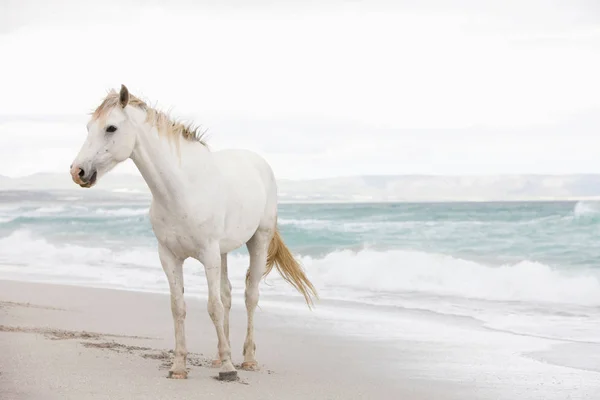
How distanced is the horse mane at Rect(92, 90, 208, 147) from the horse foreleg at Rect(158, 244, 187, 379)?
0.72 m

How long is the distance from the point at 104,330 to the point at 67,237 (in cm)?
1828

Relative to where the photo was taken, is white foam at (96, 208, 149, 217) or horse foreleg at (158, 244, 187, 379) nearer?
horse foreleg at (158, 244, 187, 379)

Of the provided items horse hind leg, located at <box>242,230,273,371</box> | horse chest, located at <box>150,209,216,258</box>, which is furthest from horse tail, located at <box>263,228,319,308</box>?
horse chest, located at <box>150,209,216,258</box>

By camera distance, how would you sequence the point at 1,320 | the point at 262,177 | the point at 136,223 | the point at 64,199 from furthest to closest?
the point at 64,199 < the point at 136,223 < the point at 1,320 < the point at 262,177

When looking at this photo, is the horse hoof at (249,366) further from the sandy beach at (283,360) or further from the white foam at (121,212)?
the white foam at (121,212)

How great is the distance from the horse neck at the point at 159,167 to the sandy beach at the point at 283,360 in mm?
1105

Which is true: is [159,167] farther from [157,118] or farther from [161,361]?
[161,361]

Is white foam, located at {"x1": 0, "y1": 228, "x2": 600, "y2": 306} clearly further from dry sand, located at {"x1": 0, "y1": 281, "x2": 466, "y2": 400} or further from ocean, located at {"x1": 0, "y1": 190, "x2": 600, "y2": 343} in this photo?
dry sand, located at {"x1": 0, "y1": 281, "x2": 466, "y2": 400}

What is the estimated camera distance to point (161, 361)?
5785 millimetres

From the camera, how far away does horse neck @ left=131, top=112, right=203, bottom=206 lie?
5078 millimetres

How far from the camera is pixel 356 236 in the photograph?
24.7m

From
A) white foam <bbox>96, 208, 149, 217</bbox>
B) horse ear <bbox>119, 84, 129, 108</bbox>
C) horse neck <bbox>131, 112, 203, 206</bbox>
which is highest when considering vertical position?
horse ear <bbox>119, 84, 129, 108</bbox>

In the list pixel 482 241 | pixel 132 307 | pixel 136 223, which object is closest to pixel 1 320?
pixel 132 307

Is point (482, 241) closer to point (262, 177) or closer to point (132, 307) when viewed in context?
point (132, 307)
